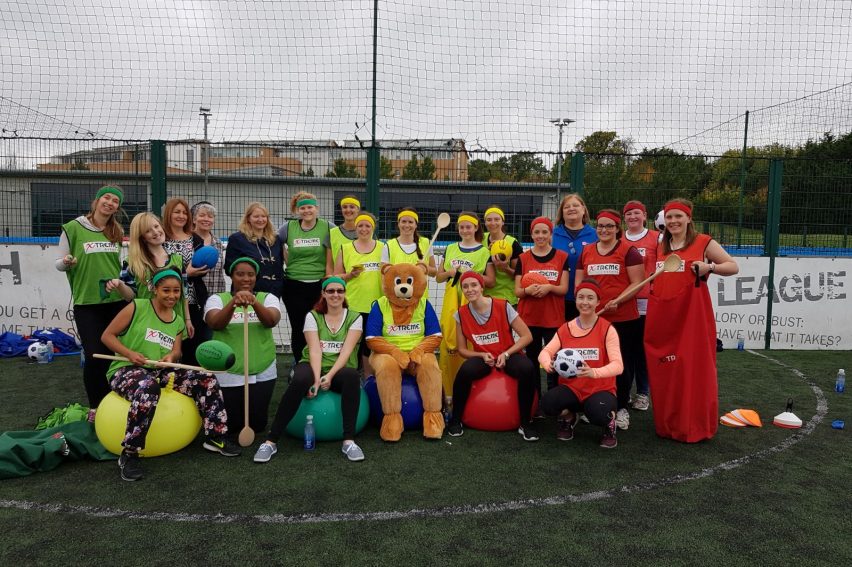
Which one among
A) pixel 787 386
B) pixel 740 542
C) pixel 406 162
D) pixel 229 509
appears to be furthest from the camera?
pixel 406 162

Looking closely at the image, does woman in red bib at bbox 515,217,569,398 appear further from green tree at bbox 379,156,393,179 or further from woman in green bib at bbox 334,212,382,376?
green tree at bbox 379,156,393,179

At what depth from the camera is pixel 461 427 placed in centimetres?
454

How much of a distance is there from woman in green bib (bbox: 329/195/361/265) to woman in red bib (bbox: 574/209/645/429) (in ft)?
7.33

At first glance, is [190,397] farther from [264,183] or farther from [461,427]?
[264,183]

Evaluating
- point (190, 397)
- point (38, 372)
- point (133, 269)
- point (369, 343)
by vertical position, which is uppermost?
point (133, 269)

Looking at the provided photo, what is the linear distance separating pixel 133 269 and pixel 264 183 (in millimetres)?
3231

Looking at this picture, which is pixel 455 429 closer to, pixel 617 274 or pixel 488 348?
pixel 488 348

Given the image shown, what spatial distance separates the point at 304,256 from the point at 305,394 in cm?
174

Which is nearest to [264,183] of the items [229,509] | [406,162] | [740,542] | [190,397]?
[406,162]

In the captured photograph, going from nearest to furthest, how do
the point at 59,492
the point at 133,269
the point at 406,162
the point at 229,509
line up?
the point at 229,509, the point at 59,492, the point at 133,269, the point at 406,162

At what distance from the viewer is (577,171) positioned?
293 inches

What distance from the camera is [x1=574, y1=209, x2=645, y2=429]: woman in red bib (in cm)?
462

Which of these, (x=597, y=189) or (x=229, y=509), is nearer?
(x=229, y=509)

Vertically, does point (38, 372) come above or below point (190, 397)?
below
